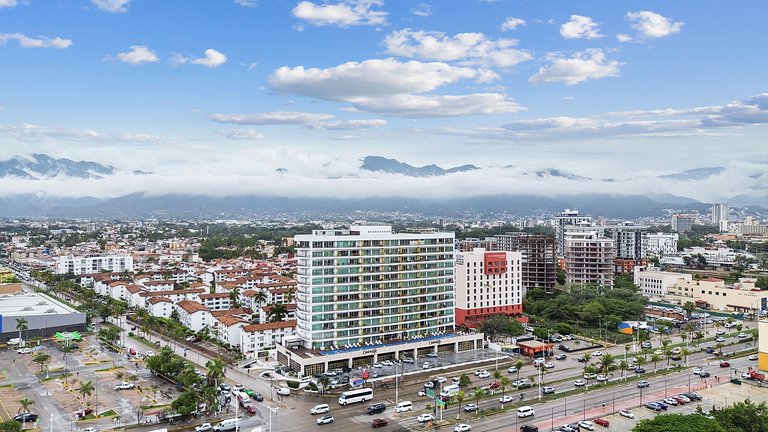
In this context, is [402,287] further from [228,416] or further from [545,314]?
[545,314]

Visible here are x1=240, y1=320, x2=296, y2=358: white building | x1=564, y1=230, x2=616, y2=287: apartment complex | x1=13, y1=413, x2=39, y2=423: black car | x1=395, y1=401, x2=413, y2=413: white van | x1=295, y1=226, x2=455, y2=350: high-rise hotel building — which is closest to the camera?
x1=13, y1=413, x2=39, y2=423: black car

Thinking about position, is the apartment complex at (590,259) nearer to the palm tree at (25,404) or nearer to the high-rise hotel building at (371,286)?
the high-rise hotel building at (371,286)

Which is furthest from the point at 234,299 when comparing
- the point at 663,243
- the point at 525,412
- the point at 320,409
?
the point at 663,243

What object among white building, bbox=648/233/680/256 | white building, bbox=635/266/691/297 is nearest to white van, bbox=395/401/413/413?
white building, bbox=635/266/691/297

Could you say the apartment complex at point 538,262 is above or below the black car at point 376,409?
above

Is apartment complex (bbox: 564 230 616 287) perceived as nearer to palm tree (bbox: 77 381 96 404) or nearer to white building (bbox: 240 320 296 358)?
white building (bbox: 240 320 296 358)

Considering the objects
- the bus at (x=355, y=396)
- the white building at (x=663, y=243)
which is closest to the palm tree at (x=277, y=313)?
the bus at (x=355, y=396)
